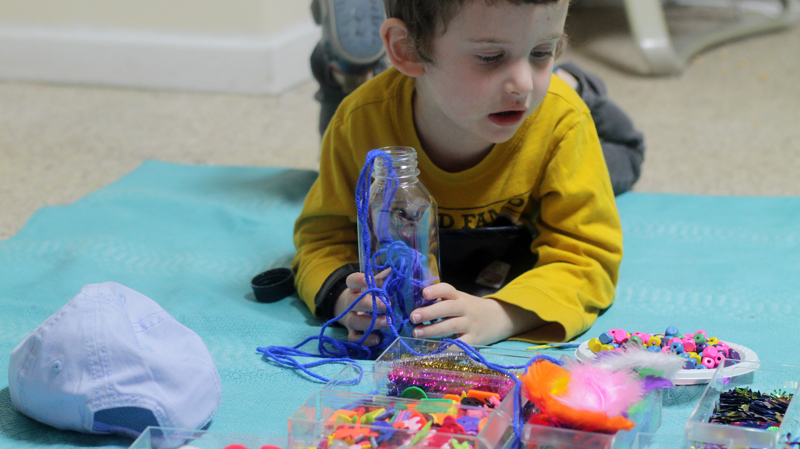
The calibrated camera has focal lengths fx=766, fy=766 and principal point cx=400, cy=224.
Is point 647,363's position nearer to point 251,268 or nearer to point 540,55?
point 540,55

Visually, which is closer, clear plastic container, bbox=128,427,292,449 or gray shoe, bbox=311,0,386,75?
clear plastic container, bbox=128,427,292,449

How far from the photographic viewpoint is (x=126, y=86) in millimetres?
2494

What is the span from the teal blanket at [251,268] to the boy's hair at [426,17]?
0.37 m

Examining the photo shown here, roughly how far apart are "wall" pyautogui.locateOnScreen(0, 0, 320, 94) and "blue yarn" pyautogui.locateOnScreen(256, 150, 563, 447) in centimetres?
160

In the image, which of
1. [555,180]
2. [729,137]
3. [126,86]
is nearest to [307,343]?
[555,180]

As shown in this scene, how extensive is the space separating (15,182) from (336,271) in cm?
104

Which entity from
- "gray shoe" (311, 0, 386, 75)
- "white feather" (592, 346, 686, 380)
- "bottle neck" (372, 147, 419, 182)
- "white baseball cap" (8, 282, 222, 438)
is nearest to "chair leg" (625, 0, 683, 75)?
"gray shoe" (311, 0, 386, 75)

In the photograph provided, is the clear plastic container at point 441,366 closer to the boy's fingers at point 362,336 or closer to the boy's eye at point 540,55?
the boy's fingers at point 362,336

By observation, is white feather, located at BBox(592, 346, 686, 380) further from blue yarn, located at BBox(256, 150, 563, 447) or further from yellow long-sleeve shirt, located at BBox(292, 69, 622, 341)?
yellow long-sleeve shirt, located at BBox(292, 69, 622, 341)

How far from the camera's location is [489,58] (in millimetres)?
833

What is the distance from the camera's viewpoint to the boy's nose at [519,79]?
0.82 meters

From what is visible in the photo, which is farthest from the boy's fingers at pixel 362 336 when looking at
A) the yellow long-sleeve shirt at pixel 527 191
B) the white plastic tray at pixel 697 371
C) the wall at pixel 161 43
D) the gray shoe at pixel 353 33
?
the wall at pixel 161 43

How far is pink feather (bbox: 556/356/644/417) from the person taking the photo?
2.07 feet

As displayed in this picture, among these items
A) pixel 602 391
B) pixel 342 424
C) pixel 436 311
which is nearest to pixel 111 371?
pixel 342 424
